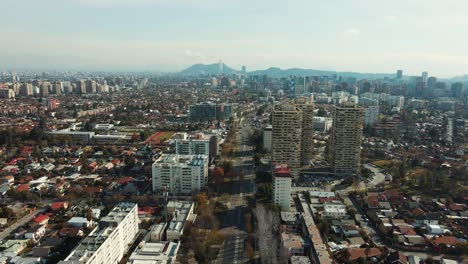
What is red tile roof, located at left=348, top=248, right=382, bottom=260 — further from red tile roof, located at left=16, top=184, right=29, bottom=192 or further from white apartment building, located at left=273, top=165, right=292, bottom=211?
red tile roof, located at left=16, top=184, right=29, bottom=192

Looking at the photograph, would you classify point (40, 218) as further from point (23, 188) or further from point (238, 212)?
point (238, 212)

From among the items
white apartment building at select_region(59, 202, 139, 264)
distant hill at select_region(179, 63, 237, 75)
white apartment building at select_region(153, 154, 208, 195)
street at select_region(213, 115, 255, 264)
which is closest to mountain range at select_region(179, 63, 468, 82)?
distant hill at select_region(179, 63, 237, 75)

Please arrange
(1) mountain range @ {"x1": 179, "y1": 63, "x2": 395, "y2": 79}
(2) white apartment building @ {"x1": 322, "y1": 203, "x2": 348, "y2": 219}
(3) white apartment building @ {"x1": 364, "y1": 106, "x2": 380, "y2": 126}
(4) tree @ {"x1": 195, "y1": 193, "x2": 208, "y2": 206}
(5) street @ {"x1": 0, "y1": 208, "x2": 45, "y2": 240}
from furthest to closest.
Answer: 1. (1) mountain range @ {"x1": 179, "y1": 63, "x2": 395, "y2": 79}
2. (3) white apartment building @ {"x1": 364, "y1": 106, "x2": 380, "y2": 126}
3. (4) tree @ {"x1": 195, "y1": 193, "x2": 208, "y2": 206}
4. (2) white apartment building @ {"x1": 322, "y1": 203, "x2": 348, "y2": 219}
5. (5) street @ {"x1": 0, "y1": 208, "x2": 45, "y2": 240}

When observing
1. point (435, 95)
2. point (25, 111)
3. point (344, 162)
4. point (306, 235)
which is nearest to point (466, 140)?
point (344, 162)

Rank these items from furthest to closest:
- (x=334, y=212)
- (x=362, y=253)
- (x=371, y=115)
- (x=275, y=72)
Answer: (x=275, y=72) → (x=371, y=115) → (x=334, y=212) → (x=362, y=253)

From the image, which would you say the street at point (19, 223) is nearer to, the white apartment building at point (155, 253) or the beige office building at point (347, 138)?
the white apartment building at point (155, 253)

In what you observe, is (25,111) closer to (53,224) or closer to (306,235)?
(53,224)

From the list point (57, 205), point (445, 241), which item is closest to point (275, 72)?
point (57, 205)
